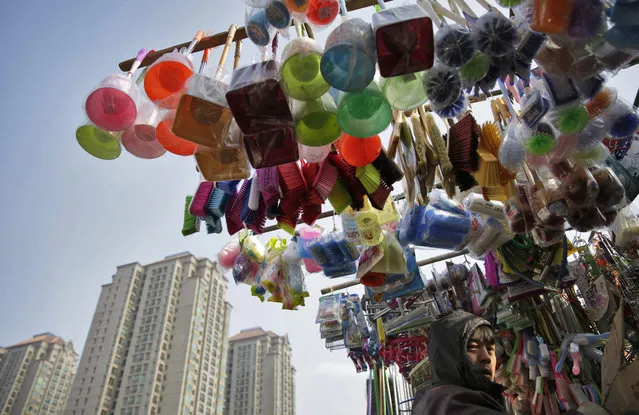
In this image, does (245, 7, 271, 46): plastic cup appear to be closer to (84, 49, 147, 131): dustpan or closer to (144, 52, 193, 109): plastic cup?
(144, 52, 193, 109): plastic cup

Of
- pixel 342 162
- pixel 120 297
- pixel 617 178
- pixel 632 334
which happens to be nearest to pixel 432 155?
pixel 342 162

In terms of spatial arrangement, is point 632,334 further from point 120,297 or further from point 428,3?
point 120,297

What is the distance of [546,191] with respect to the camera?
5.98 feet

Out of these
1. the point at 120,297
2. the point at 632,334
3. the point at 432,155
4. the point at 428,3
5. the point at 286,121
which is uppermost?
the point at 120,297

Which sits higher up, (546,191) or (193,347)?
(193,347)

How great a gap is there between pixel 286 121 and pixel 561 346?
2.69 metres

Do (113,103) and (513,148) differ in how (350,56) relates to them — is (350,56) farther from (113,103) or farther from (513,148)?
(113,103)

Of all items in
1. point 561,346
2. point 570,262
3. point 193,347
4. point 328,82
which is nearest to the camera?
point 328,82

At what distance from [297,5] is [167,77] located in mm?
585

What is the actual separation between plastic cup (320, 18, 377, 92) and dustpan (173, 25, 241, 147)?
1.31 ft

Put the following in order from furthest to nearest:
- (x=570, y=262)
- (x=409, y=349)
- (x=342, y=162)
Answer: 1. (x=409, y=349)
2. (x=570, y=262)
3. (x=342, y=162)

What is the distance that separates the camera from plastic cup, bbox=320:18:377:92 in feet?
3.86

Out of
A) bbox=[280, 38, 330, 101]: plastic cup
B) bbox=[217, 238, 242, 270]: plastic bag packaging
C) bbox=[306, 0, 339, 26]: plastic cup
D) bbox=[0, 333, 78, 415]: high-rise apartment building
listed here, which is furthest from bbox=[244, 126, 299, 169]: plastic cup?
bbox=[0, 333, 78, 415]: high-rise apartment building

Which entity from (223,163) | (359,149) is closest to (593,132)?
(359,149)
